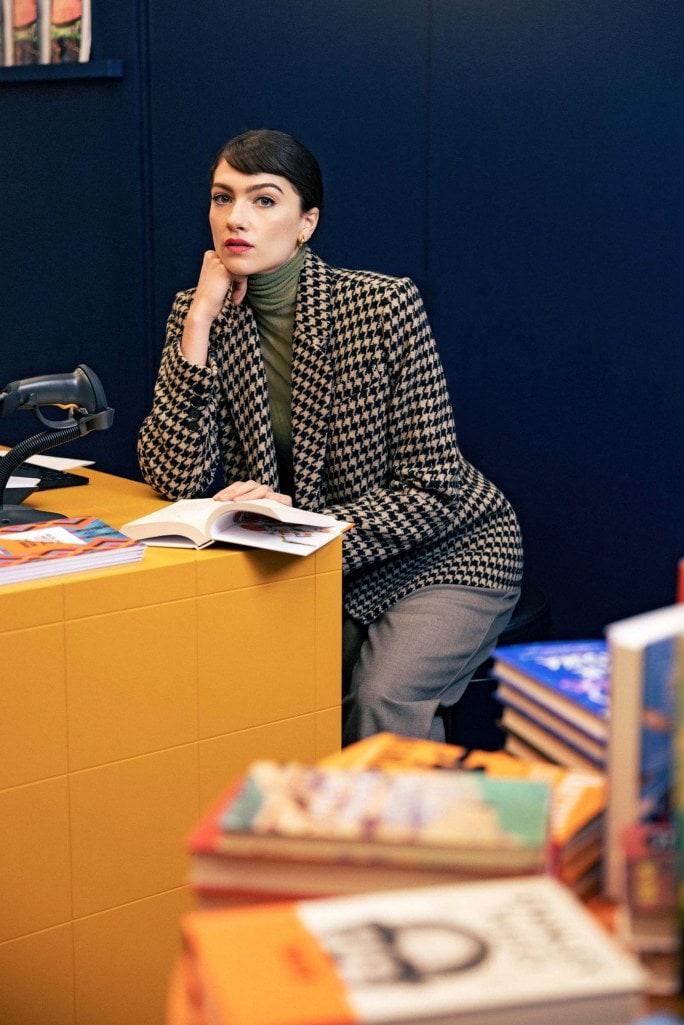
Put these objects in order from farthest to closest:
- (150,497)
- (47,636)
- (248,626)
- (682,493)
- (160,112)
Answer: (160,112), (682,493), (150,497), (248,626), (47,636)

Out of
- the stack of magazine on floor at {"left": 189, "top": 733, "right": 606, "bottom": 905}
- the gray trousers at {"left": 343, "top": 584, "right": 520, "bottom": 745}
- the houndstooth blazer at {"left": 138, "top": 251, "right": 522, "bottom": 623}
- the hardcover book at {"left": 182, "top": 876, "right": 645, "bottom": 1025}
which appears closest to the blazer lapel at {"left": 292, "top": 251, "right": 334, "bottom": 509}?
the houndstooth blazer at {"left": 138, "top": 251, "right": 522, "bottom": 623}

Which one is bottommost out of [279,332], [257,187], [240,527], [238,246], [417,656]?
[417,656]

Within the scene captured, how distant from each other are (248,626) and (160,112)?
2200mm

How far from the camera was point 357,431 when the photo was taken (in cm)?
228

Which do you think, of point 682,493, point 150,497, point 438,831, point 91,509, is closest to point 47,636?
point 91,509

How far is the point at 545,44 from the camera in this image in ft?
9.26

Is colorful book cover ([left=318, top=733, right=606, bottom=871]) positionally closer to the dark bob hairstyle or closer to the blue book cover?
the blue book cover

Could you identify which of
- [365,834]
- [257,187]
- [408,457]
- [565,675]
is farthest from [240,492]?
[365,834]

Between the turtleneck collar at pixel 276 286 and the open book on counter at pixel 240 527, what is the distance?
57cm

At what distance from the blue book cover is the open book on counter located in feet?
2.37

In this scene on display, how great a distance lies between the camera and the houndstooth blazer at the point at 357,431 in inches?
88.3

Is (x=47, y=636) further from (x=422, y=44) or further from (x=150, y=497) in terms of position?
(x=422, y=44)

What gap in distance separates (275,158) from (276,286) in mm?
230

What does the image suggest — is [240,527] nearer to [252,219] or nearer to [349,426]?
[349,426]
